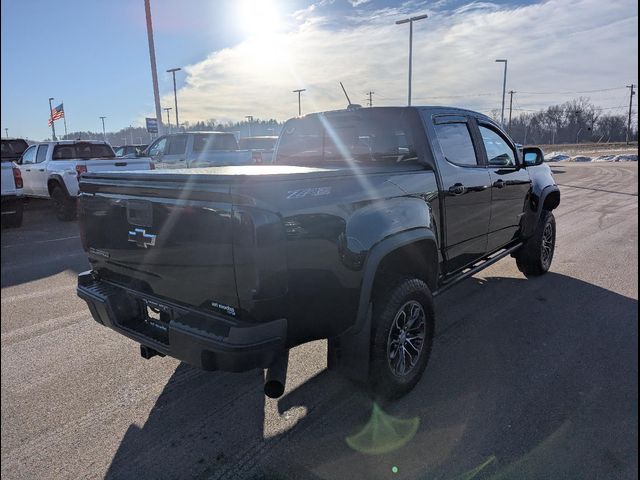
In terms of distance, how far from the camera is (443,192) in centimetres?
359

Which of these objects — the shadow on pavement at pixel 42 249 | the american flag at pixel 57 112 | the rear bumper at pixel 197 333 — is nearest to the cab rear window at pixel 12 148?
the american flag at pixel 57 112

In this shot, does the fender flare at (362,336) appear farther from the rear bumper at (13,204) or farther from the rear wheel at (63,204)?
the rear wheel at (63,204)

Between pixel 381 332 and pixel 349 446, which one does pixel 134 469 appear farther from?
pixel 381 332

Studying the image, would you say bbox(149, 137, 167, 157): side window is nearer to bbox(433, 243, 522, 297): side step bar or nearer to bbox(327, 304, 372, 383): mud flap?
bbox(433, 243, 522, 297): side step bar

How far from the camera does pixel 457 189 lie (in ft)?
12.3

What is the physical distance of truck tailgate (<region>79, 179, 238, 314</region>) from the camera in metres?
2.31

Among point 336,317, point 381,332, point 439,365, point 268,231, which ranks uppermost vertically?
point 268,231

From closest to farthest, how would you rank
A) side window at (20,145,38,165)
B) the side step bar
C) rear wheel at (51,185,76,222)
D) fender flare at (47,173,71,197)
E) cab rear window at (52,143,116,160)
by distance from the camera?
the side step bar
fender flare at (47,173,71,197)
rear wheel at (51,185,76,222)
cab rear window at (52,143,116,160)
side window at (20,145,38,165)

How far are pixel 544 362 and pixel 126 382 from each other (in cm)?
310

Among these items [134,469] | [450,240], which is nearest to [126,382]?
[134,469]

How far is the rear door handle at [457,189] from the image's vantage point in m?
3.70

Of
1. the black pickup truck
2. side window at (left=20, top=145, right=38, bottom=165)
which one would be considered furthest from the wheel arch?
the black pickup truck

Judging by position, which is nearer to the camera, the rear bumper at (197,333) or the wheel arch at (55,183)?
the rear bumper at (197,333)

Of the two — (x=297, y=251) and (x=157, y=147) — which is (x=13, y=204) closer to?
(x=157, y=147)
